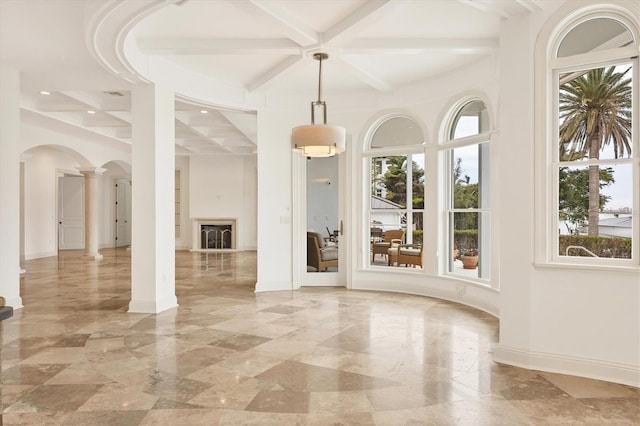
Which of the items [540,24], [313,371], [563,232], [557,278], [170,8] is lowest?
[313,371]

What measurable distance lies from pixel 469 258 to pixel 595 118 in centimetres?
300

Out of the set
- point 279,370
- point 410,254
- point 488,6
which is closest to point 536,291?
point 279,370

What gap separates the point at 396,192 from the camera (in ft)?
22.8

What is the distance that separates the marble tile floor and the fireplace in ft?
25.9

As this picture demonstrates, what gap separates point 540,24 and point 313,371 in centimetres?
324

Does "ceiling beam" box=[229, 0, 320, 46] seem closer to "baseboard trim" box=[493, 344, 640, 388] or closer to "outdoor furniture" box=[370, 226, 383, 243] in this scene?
"outdoor furniture" box=[370, 226, 383, 243]

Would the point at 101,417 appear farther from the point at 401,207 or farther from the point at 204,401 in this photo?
the point at 401,207

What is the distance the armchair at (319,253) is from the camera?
7.20m

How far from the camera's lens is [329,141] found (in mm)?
4234

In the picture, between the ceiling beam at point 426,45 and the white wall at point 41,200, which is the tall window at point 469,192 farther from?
the white wall at point 41,200

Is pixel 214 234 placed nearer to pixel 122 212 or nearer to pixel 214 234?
pixel 214 234

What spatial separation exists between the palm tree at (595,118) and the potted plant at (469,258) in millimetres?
2593

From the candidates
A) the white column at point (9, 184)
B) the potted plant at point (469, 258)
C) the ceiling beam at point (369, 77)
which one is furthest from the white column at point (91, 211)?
the potted plant at point (469, 258)

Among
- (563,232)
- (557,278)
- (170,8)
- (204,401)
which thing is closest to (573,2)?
(563,232)
